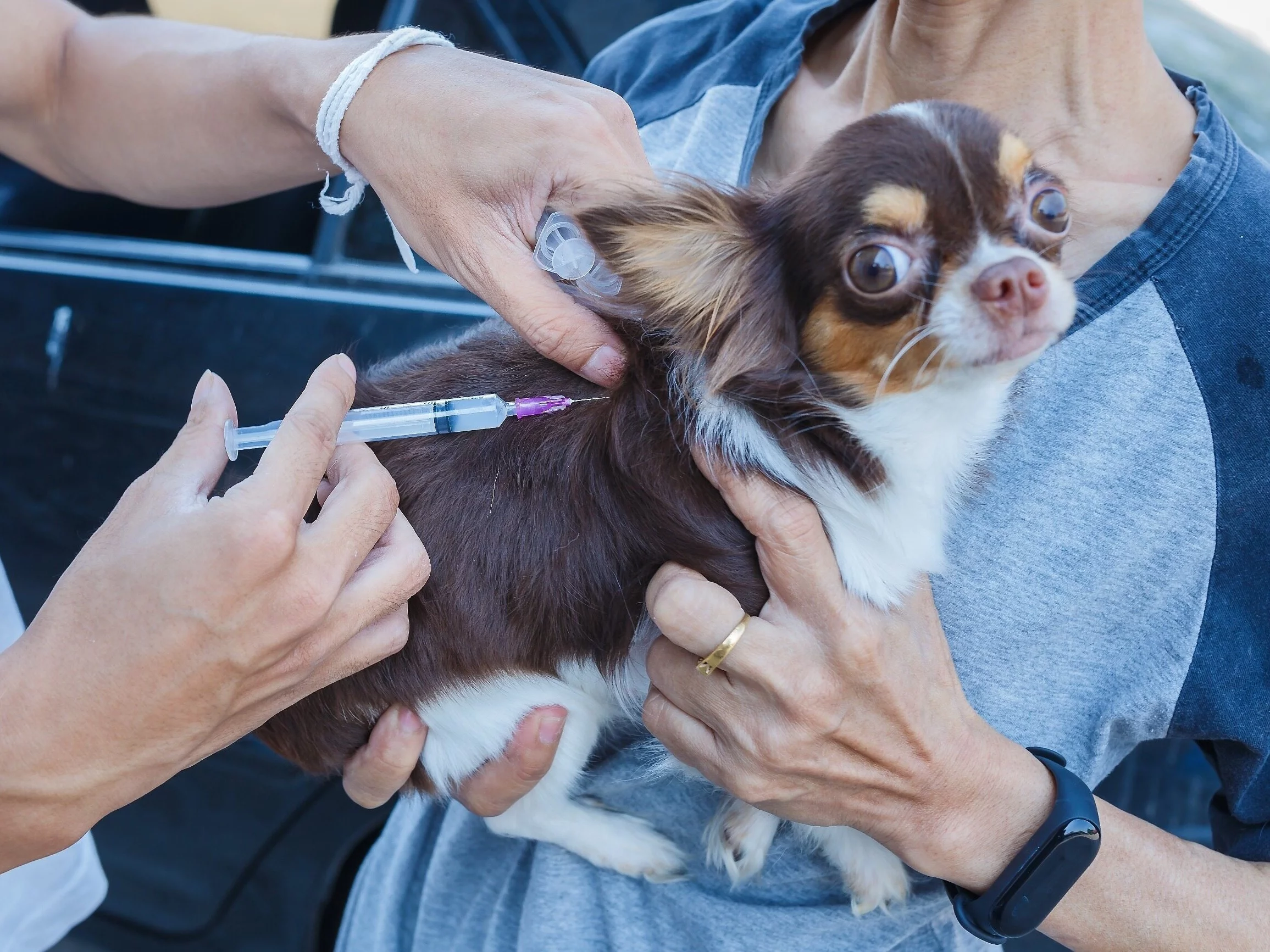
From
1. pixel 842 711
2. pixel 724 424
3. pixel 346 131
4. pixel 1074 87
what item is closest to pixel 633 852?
pixel 842 711

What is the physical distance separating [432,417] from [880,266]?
0.67m

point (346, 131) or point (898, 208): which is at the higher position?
point (898, 208)

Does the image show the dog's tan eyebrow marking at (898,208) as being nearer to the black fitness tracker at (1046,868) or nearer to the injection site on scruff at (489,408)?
the injection site on scruff at (489,408)

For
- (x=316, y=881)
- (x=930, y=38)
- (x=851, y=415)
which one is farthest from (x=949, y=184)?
(x=316, y=881)

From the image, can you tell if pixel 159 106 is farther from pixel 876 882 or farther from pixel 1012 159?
pixel 876 882

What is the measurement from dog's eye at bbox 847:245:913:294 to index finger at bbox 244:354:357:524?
673 millimetres

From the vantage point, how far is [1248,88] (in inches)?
84.4

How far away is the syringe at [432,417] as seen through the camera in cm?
144

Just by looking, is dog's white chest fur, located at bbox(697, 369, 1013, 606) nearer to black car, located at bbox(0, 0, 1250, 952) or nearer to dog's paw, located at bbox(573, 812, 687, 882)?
dog's paw, located at bbox(573, 812, 687, 882)

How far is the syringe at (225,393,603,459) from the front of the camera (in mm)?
1442

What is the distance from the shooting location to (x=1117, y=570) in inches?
56.0

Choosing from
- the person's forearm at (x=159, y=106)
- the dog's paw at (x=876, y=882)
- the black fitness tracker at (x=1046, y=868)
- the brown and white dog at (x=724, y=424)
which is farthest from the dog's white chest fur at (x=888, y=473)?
the person's forearm at (x=159, y=106)

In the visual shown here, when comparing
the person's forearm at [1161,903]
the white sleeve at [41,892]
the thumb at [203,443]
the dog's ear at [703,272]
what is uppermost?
the dog's ear at [703,272]

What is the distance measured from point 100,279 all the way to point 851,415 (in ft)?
6.47
